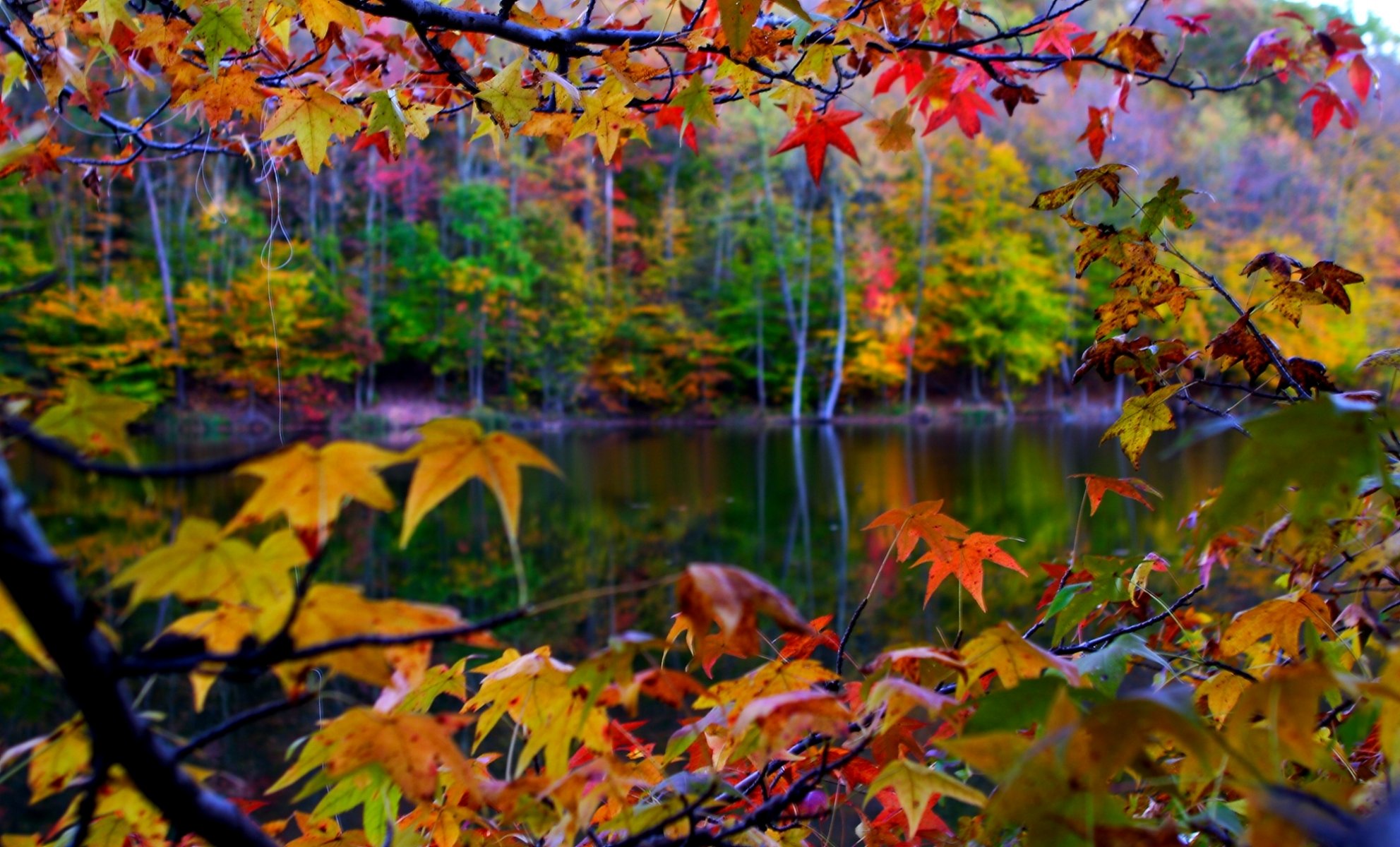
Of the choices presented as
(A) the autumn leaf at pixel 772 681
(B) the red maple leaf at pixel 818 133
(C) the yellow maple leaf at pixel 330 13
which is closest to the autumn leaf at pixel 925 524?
(A) the autumn leaf at pixel 772 681

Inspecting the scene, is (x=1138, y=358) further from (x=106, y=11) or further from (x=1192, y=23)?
(x=106, y=11)

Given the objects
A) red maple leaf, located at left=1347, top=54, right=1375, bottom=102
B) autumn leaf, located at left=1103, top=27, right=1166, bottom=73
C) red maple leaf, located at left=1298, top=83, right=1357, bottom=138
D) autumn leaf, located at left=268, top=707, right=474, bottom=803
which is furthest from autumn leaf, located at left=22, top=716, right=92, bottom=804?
red maple leaf, located at left=1347, top=54, right=1375, bottom=102

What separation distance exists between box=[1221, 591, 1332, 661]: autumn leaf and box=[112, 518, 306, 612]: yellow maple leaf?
2.57ft

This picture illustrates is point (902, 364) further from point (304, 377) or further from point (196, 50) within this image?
point (196, 50)

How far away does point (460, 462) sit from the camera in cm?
41

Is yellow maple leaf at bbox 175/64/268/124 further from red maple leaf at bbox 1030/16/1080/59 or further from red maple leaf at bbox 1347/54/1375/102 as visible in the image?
red maple leaf at bbox 1347/54/1375/102

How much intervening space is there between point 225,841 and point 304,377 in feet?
68.5

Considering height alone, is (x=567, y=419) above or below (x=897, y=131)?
below

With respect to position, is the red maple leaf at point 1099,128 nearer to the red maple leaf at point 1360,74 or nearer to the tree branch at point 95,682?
the red maple leaf at point 1360,74

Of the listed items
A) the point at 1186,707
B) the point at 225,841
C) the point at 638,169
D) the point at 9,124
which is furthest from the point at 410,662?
the point at 638,169

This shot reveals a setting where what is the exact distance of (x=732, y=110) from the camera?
71.2 feet

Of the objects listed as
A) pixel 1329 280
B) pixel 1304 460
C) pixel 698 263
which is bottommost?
pixel 1304 460

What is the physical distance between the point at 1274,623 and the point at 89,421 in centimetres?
93

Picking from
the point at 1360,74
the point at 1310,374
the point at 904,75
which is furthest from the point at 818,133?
the point at 1360,74
